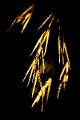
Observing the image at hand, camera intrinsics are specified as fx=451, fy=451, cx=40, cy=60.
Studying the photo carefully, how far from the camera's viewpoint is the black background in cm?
312

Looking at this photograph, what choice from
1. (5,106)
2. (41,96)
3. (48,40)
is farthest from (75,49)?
(5,106)

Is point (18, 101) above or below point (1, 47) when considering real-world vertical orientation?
below

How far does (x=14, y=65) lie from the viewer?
3234 millimetres

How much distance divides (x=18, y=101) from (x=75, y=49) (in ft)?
1.82

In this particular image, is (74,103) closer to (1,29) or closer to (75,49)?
(75,49)

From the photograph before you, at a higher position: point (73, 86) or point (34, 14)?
point (34, 14)

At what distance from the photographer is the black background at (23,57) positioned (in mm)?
3123

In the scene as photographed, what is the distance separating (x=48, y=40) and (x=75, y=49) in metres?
0.20

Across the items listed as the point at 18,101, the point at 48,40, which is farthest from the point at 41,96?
the point at 48,40

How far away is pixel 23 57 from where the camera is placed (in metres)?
3.21

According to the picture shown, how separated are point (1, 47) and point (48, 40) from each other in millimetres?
345

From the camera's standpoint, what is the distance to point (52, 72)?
3201mm

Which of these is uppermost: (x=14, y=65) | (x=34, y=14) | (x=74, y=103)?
(x=34, y=14)

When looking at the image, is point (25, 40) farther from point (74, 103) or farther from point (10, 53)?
point (74, 103)
